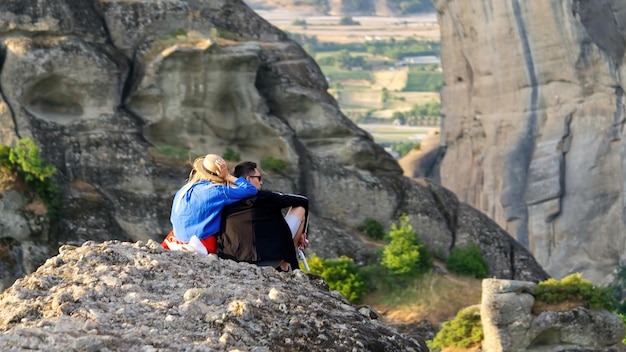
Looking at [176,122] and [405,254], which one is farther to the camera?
[176,122]

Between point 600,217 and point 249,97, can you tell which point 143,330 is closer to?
point 249,97

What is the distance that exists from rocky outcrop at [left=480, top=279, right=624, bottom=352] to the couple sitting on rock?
75.5ft

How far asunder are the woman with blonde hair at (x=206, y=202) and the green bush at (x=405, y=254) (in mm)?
26957

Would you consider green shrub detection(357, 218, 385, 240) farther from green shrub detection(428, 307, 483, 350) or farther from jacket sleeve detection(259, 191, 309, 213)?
jacket sleeve detection(259, 191, 309, 213)

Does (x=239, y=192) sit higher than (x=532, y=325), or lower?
higher

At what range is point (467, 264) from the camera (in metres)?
41.7

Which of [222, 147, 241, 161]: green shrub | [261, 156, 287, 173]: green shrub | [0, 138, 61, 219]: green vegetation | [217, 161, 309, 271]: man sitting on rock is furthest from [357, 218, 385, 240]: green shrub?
[217, 161, 309, 271]: man sitting on rock

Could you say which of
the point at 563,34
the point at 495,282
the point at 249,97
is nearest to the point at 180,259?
the point at 495,282

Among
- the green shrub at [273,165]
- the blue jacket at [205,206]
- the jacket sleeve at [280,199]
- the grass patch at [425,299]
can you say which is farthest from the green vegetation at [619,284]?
the blue jacket at [205,206]

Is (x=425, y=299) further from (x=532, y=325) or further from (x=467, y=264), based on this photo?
(x=532, y=325)

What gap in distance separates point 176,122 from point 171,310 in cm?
3278

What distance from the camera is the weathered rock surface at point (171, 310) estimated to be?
28.6 feet

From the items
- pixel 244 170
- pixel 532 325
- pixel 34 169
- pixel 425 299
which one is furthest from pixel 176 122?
pixel 244 170

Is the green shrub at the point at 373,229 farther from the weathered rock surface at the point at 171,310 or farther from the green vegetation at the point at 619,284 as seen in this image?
the weathered rock surface at the point at 171,310
